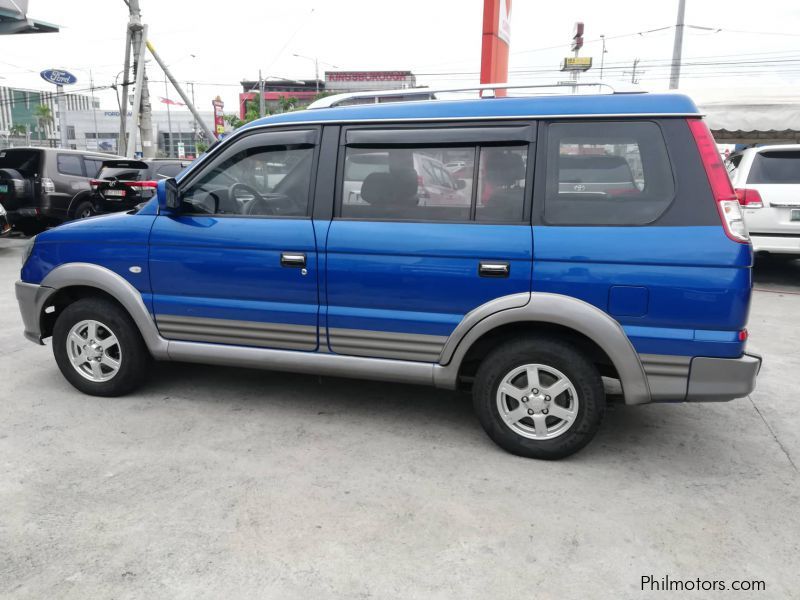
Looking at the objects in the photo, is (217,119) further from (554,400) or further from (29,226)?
(554,400)

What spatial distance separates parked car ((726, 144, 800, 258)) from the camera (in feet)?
25.8

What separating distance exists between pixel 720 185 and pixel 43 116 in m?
122

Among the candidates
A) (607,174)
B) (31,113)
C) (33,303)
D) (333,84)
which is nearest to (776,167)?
(607,174)

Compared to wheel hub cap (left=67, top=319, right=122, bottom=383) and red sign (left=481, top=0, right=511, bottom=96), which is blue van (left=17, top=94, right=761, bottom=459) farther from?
red sign (left=481, top=0, right=511, bottom=96)

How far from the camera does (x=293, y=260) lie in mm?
3564

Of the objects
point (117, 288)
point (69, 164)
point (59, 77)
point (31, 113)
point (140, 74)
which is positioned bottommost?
point (117, 288)

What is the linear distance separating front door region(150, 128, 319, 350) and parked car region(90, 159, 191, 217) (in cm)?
753

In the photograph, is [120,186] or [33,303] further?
[120,186]

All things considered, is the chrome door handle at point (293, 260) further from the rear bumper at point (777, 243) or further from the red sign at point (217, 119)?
the red sign at point (217, 119)

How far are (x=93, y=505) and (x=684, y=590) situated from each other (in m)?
2.59

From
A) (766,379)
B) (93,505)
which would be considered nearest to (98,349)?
(93,505)

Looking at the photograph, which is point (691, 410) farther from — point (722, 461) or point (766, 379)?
point (766, 379)

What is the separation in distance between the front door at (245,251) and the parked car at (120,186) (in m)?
7.53

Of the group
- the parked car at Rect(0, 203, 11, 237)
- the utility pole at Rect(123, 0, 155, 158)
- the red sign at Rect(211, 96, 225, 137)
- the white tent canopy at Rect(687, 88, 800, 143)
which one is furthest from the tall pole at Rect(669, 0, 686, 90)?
the red sign at Rect(211, 96, 225, 137)
